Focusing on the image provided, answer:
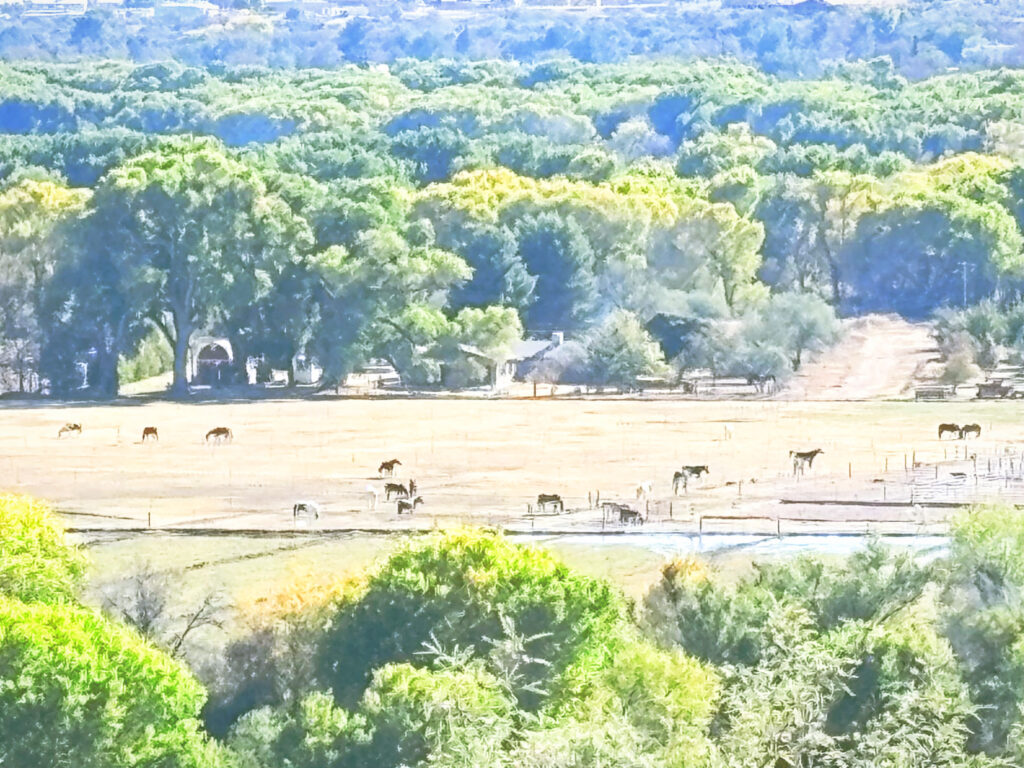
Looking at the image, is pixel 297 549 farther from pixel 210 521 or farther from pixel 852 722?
pixel 852 722

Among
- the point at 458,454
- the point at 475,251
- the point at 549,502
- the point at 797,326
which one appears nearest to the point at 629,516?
the point at 549,502

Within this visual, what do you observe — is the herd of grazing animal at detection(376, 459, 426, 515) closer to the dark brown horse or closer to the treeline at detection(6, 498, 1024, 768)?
the dark brown horse

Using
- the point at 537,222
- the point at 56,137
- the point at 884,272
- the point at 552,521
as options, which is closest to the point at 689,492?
the point at 552,521

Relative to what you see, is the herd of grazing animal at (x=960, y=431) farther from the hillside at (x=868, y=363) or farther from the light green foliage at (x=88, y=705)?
the light green foliage at (x=88, y=705)

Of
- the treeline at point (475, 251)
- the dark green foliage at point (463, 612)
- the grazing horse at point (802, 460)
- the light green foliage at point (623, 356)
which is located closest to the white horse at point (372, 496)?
the grazing horse at point (802, 460)

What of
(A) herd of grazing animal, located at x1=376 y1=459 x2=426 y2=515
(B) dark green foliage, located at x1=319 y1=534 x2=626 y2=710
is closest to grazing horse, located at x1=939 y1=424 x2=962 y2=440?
(A) herd of grazing animal, located at x1=376 y1=459 x2=426 y2=515
